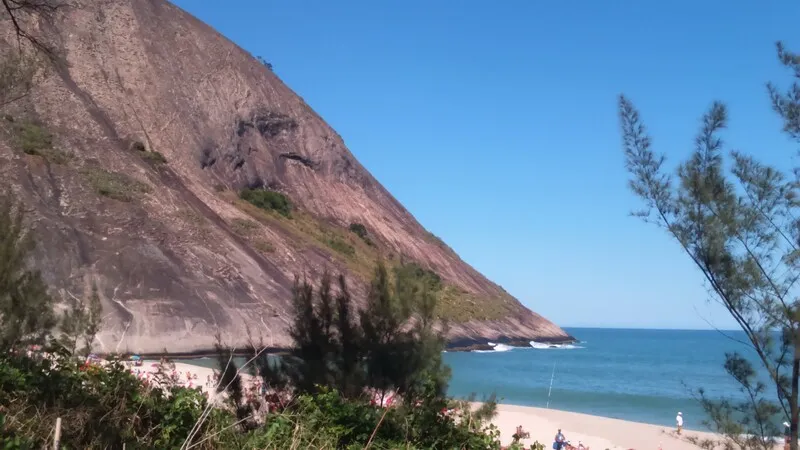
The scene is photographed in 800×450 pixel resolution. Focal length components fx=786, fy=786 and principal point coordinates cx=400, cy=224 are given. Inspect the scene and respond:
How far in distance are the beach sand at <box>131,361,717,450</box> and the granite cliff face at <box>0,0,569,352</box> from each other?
763 centimetres

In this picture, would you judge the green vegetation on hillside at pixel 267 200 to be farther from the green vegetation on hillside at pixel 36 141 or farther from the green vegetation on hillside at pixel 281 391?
the green vegetation on hillside at pixel 281 391

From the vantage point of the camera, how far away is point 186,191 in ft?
164

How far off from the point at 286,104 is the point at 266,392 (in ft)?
221

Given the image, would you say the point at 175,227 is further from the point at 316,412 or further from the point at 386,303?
the point at 316,412

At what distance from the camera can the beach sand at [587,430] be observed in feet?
Answer: 79.3

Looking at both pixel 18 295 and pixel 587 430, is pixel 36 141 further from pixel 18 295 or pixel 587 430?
pixel 18 295

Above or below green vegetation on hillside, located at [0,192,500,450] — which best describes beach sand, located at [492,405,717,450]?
below

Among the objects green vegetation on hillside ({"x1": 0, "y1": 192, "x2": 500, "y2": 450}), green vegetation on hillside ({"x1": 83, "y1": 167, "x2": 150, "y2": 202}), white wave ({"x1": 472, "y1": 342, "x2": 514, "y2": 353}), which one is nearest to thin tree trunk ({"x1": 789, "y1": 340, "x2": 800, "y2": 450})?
green vegetation on hillside ({"x1": 0, "y1": 192, "x2": 500, "y2": 450})

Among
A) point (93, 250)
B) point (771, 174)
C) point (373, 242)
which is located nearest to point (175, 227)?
point (93, 250)

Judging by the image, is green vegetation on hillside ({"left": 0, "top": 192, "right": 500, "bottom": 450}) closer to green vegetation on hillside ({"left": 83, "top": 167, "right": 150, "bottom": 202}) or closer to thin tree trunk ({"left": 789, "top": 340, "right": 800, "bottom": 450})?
thin tree trunk ({"left": 789, "top": 340, "right": 800, "bottom": 450})

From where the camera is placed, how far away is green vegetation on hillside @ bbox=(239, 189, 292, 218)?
6044cm

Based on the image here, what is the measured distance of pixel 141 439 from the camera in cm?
534

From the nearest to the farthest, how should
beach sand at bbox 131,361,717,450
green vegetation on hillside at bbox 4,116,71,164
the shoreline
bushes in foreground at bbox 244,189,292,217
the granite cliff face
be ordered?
beach sand at bbox 131,361,717,450 < the shoreline < the granite cliff face < green vegetation on hillside at bbox 4,116,71,164 < bushes in foreground at bbox 244,189,292,217

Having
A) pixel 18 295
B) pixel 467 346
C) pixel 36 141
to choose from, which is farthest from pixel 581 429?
pixel 467 346
